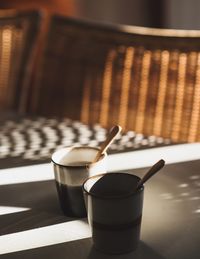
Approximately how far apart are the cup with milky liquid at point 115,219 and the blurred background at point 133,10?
4.36 feet

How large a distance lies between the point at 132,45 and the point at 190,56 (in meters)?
0.15

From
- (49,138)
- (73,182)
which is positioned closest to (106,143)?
(73,182)

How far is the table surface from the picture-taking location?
2.12ft

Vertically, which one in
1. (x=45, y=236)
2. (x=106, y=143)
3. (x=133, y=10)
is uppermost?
(x=133, y=10)

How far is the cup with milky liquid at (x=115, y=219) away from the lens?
61 centimetres

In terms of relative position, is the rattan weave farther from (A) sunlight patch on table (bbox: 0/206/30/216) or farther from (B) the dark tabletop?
(A) sunlight patch on table (bbox: 0/206/30/216)

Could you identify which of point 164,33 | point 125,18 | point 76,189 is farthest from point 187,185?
point 125,18

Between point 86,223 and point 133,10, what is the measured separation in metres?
1.45

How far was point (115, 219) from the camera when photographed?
2.03 feet

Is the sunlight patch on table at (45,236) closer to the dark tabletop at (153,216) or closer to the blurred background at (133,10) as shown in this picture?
the dark tabletop at (153,216)

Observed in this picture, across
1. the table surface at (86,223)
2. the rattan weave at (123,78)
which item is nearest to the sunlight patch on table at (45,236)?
the table surface at (86,223)

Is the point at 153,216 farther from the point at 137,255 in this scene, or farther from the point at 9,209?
the point at 9,209

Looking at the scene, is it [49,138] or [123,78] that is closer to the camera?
[49,138]

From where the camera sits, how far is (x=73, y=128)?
1.10m
